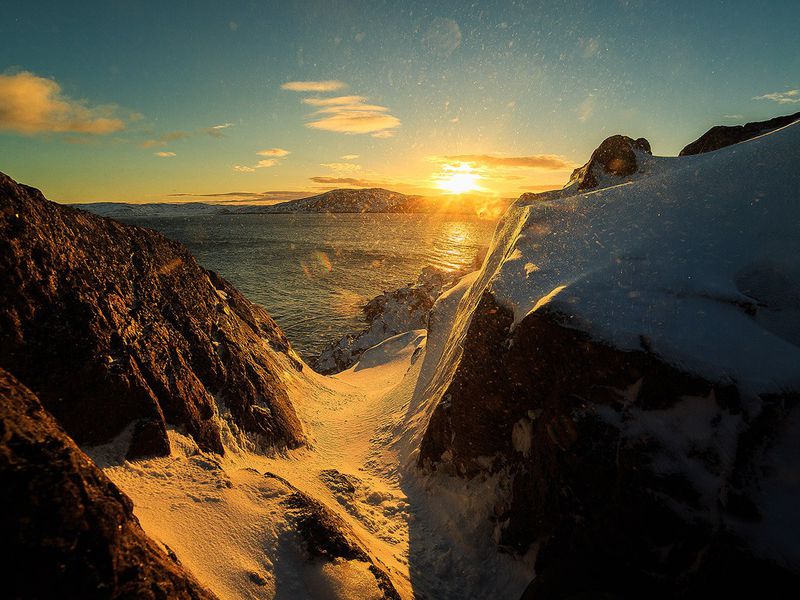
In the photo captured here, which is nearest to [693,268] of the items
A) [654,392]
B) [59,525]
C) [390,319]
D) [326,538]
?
[654,392]

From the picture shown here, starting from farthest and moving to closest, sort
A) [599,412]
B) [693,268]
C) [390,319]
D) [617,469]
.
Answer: [390,319]
[693,268]
[599,412]
[617,469]

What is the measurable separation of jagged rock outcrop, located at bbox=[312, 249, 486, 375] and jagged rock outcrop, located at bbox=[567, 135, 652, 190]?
1234 centimetres

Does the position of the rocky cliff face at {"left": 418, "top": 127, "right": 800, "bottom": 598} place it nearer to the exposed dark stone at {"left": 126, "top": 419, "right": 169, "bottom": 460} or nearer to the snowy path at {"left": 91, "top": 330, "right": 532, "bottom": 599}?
the snowy path at {"left": 91, "top": 330, "right": 532, "bottom": 599}

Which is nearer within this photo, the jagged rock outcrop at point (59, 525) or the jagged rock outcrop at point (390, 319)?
the jagged rock outcrop at point (59, 525)

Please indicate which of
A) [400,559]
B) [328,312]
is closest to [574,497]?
[400,559]

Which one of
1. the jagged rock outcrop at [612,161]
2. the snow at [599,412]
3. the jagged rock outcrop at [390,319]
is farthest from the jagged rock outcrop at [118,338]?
the jagged rock outcrop at [612,161]

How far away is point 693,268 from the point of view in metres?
8.12

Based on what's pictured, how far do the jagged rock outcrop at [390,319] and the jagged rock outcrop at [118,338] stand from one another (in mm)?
16328

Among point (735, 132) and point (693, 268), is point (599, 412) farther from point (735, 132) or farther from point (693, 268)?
point (735, 132)

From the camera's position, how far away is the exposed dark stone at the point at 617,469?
6.12 m

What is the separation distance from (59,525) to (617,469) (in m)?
8.04

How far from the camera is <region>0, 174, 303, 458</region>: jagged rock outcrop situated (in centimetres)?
717

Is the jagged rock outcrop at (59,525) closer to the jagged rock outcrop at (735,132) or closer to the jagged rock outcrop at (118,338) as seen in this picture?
the jagged rock outcrop at (118,338)

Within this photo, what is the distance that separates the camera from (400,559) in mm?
9055
